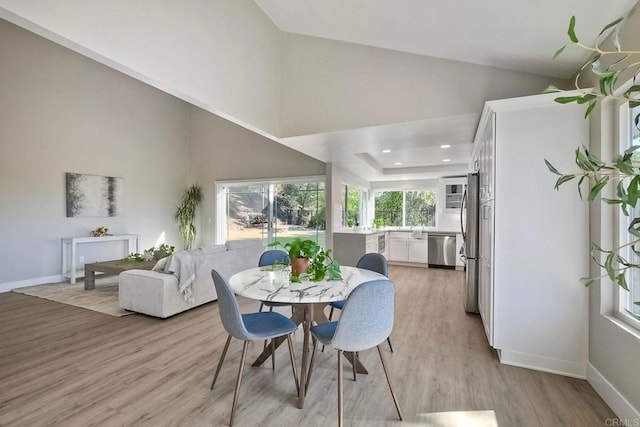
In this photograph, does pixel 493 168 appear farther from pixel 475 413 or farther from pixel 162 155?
pixel 162 155

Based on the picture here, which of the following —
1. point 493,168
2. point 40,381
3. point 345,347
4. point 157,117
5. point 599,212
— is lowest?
point 40,381

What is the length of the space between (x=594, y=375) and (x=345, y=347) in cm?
195

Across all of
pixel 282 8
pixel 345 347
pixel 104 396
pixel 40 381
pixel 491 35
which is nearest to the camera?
pixel 345 347

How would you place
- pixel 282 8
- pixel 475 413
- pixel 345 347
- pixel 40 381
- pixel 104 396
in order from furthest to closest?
pixel 282 8, pixel 40 381, pixel 104 396, pixel 475 413, pixel 345 347

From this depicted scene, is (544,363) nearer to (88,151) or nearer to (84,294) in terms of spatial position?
(84,294)

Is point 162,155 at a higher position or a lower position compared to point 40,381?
higher

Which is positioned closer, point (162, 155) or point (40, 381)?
point (40, 381)

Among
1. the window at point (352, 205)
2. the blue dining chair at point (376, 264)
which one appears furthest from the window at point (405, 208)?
the blue dining chair at point (376, 264)

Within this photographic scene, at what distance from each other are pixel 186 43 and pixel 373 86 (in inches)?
83.0

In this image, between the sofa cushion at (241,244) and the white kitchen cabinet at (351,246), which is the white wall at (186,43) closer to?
the sofa cushion at (241,244)

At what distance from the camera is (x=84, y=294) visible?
4.63 m

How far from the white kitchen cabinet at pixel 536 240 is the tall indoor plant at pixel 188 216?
280 inches

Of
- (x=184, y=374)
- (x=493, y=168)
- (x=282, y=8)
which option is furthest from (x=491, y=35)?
(x=184, y=374)

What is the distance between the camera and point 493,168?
256cm
